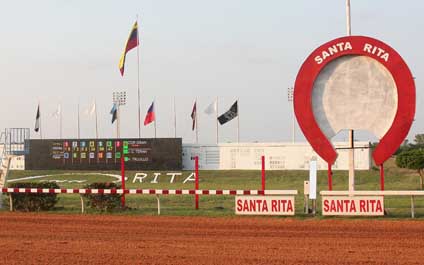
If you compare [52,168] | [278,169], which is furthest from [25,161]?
[278,169]

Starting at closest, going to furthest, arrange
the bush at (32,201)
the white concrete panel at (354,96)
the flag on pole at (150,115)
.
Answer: the white concrete panel at (354,96) < the bush at (32,201) < the flag on pole at (150,115)

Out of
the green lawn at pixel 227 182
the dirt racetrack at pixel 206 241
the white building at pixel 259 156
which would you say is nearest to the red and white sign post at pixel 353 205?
the dirt racetrack at pixel 206 241

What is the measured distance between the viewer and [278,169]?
134ft

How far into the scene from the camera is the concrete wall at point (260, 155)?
39.8m

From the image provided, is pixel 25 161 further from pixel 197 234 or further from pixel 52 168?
pixel 197 234

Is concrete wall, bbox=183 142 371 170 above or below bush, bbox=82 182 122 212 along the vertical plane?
above

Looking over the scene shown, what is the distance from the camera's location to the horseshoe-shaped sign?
16547 millimetres

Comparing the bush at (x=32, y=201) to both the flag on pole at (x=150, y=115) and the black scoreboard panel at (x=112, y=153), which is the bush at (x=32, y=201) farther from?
the flag on pole at (x=150, y=115)

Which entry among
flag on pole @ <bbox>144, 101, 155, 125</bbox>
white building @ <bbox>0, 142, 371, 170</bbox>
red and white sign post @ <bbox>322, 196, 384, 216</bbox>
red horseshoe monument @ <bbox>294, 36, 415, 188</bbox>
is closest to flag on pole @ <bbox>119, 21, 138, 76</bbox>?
white building @ <bbox>0, 142, 371, 170</bbox>

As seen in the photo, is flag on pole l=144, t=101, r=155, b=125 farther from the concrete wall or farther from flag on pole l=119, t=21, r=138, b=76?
flag on pole l=119, t=21, r=138, b=76

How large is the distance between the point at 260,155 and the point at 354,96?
81.5 feet

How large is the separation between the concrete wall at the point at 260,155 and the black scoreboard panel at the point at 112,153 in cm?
224

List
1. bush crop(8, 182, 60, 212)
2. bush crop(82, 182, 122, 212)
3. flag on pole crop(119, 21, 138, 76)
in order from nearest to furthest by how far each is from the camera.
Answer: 1. bush crop(82, 182, 122, 212)
2. bush crop(8, 182, 60, 212)
3. flag on pole crop(119, 21, 138, 76)

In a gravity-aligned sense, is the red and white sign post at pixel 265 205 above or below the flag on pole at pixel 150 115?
below
